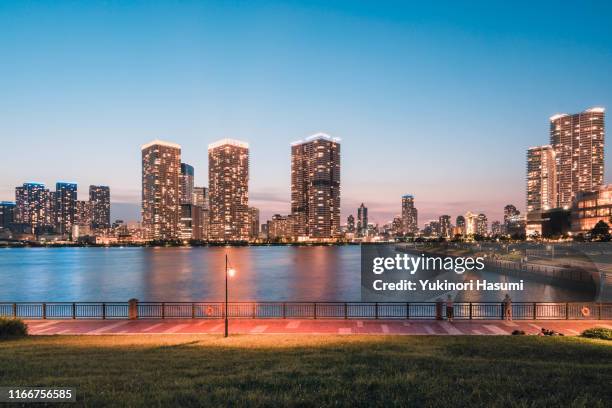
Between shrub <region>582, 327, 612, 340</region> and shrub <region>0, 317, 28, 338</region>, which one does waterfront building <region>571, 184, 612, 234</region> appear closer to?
shrub <region>582, 327, 612, 340</region>

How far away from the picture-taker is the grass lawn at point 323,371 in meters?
8.01

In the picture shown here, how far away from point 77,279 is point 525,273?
94.5m

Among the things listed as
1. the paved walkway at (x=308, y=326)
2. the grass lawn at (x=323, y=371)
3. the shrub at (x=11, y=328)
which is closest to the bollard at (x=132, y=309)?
the paved walkway at (x=308, y=326)

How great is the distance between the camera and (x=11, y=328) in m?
21.1

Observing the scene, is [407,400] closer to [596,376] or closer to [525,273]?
[596,376]

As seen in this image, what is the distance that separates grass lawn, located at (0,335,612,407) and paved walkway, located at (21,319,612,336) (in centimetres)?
505

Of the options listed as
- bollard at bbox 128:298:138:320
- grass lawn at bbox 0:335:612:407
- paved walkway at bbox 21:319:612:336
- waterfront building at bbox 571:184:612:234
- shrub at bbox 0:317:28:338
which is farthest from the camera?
waterfront building at bbox 571:184:612:234

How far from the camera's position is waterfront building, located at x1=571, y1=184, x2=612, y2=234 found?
141m

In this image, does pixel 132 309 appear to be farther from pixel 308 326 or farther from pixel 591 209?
pixel 591 209

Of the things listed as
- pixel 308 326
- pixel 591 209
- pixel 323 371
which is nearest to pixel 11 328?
pixel 308 326

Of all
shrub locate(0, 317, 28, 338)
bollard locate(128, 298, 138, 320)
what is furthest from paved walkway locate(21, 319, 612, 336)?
shrub locate(0, 317, 28, 338)

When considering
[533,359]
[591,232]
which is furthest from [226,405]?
[591,232]

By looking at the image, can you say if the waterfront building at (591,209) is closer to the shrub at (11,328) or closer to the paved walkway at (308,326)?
the paved walkway at (308,326)

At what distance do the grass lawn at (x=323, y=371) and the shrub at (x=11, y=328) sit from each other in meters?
2.50
